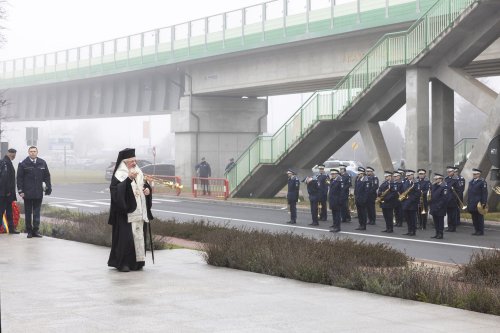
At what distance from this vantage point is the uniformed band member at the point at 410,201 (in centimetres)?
2103

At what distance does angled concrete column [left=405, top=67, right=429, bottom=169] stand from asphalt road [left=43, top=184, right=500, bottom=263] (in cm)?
288

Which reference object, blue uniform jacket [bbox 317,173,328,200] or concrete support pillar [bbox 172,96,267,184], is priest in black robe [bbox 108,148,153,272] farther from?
concrete support pillar [bbox 172,96,267,184]

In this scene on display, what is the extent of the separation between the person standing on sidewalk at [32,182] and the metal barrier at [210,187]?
19.7 metres

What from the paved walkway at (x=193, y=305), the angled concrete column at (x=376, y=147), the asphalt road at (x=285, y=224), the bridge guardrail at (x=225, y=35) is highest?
the bridge guardrail at (x=225, y=35)

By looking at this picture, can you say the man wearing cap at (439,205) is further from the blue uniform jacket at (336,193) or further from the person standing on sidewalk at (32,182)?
the person standing on sidewalk at (32,182)

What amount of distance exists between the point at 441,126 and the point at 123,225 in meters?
19.5

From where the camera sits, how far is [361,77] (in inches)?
1174

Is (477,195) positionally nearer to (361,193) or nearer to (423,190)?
(423,190)

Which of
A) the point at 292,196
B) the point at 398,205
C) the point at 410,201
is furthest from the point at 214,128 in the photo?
the point at 410,201

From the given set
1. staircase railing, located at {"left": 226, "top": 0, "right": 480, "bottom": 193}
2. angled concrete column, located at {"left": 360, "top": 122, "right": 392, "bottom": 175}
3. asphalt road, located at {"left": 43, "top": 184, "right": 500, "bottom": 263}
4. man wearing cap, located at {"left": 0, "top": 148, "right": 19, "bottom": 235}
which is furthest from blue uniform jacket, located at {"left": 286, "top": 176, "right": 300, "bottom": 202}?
man wearing cap, located at {"left": 0, "top": 148, "right": 19, "bottom": 235}

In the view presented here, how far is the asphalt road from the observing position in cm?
1759

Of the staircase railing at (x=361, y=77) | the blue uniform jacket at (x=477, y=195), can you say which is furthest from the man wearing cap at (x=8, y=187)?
the staircase railing at (x=361, y=77)

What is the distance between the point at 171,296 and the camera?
9883 mm

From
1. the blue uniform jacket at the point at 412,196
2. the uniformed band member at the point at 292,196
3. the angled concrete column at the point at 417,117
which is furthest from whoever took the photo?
the angled concrete column at the point at 417,117
